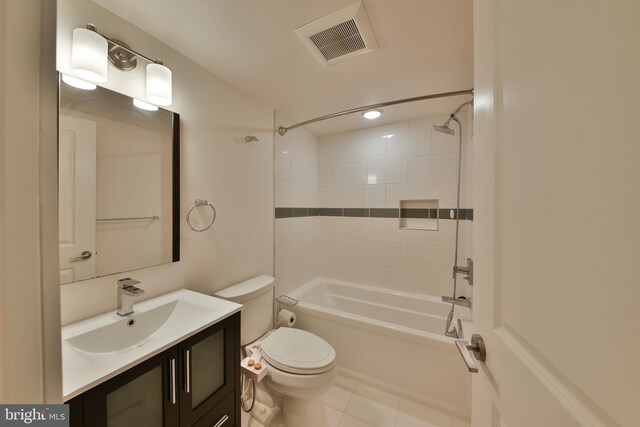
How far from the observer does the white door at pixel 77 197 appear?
91 centimetres

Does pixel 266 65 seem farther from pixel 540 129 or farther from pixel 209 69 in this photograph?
pixel 540 129

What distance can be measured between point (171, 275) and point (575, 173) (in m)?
1.58

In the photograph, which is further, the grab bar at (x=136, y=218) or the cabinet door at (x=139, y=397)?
the grab bar at (x=136, y=218)

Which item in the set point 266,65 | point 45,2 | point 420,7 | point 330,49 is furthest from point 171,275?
point 420,7

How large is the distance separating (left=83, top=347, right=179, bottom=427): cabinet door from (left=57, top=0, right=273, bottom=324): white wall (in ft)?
1.41

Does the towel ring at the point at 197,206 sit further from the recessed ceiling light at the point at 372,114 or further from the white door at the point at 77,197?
the recessed ceiling light at the point at 372,114

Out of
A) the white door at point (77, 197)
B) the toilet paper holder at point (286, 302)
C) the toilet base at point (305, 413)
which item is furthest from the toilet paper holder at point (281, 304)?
the white door at point (77, 197)

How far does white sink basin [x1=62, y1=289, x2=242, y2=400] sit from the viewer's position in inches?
27.5

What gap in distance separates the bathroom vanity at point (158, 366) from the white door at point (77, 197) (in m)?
0.25

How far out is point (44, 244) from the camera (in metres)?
0.32

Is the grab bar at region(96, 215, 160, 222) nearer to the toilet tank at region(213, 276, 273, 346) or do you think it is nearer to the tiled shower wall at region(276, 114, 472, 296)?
the toilet tank at region(213, 276, 273, 346)

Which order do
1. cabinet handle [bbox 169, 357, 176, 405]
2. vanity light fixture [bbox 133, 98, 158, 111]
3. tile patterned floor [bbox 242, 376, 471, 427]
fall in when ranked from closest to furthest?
cabinet handle [bbox 169, 357, 176, 405] → vanity light fixture [bbox 133, 98, 158, 111] → tile patterned floor [bbox 242, 376, 471, 427]

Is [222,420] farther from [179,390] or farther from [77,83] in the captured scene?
[77,83]

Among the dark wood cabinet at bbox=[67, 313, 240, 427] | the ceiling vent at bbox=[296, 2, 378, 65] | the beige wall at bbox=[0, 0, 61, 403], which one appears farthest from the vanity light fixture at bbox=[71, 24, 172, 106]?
the dark wood cabinet at bbox=[67, 313, 240, 427]
